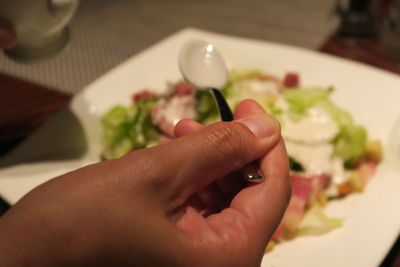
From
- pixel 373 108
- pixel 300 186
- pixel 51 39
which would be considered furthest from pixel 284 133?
pixel 51 39

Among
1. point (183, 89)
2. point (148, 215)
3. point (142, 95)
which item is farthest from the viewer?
point (142, 95)

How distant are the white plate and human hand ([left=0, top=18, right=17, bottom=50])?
35cm

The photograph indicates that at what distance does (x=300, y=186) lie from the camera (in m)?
1.12

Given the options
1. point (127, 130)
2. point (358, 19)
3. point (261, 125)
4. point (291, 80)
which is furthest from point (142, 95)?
point (358, 19)

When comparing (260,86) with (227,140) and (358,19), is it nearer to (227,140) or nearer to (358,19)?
(358,19)

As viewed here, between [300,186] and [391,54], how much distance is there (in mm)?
928

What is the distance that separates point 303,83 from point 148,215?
1.03m

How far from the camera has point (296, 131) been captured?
4.10 ft

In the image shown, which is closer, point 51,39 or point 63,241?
point 63,241

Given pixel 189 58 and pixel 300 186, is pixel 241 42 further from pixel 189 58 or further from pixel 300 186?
pixel 300 186

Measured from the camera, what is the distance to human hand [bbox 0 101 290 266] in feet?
1.92

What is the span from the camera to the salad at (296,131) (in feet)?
3.70

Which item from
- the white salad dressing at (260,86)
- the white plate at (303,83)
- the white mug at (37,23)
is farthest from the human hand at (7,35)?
the white salad dressing at (260,86)

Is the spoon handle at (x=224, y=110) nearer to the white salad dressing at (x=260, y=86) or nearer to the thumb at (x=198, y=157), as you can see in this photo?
the thumb at (x=198, y=157)
